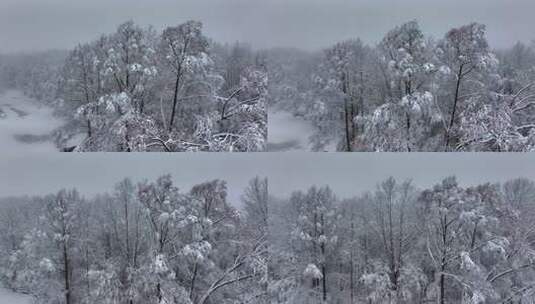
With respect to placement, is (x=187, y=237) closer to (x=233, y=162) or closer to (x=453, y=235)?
(x=233, y=162)

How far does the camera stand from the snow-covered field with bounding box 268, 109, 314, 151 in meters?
3.61

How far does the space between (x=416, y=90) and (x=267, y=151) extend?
85cm

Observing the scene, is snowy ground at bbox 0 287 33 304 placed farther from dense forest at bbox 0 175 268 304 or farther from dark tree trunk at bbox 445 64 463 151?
dark tree trunk at bbox 445 64 463 151

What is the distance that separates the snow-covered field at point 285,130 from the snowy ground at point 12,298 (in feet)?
4.96

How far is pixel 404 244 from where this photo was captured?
3678 millimetres

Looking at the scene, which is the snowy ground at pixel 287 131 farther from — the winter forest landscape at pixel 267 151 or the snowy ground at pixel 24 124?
the snowy ground at pixel 24 124

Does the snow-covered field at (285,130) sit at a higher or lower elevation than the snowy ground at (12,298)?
higher

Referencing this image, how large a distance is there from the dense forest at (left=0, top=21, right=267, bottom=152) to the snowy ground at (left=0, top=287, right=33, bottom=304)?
83 cm

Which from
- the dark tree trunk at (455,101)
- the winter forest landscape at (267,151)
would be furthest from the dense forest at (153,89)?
the dark tree trunk at (455,101)

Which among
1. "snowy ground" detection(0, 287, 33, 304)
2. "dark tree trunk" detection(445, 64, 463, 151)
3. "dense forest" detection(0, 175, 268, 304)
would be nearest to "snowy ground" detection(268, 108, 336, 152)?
"dense forest" detection(0, 175, 268, 304)

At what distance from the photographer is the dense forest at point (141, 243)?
3633 millimetres

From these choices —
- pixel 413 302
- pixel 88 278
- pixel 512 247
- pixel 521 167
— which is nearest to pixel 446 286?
pixel 413 302

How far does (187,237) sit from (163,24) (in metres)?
1.14

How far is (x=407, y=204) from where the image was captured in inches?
145
